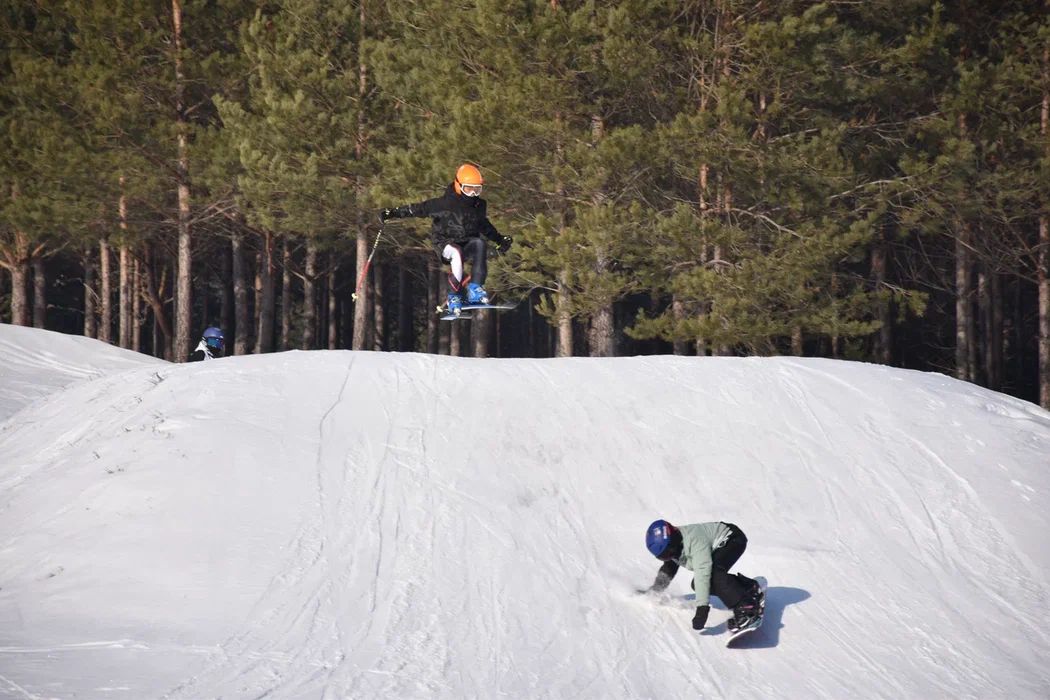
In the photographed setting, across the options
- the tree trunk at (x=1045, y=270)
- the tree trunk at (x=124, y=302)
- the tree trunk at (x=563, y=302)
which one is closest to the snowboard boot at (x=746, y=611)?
the tree trunk at (x=563, y=302)

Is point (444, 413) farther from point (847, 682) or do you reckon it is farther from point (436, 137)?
point (436, 137)

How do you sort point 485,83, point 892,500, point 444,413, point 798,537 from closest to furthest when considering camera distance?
point 798,537 → point 892,500 → point 444,413 → point 485,83

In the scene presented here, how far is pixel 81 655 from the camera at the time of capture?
697cm

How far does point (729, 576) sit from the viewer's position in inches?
326

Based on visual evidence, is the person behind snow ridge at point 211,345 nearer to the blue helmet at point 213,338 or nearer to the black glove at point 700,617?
the blue helmet at point 213,338

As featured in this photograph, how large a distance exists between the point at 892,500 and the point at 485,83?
10993mm

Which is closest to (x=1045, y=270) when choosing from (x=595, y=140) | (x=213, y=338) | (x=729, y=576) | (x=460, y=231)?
(x=595, y=140)

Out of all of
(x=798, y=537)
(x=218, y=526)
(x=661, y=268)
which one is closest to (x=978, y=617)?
(x=798, y=537)

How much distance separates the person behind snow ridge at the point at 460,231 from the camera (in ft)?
42.6

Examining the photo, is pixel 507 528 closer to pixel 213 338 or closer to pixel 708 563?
pixel 708 563

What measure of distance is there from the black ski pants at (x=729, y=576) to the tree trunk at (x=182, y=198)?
17.5 meters

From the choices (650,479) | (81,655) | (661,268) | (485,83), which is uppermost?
(485,83)

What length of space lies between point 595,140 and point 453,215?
5972mm

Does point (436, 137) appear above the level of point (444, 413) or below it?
above
